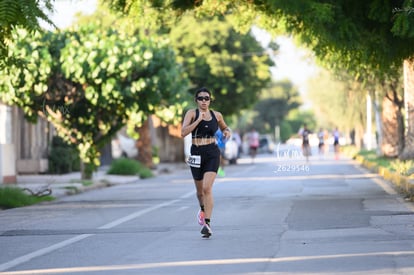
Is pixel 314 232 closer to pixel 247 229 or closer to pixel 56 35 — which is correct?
pixel 247 229

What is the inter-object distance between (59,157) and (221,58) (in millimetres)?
14592

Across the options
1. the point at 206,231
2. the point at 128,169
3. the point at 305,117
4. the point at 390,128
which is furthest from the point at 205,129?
the point at 305,117

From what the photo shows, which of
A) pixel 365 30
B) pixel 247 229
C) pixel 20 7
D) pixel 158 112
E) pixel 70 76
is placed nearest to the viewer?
pixel 20 7

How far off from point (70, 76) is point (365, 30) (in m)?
12.1

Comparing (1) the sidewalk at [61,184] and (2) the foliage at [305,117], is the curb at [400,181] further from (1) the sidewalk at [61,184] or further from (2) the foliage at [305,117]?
(2) the foliage at [305,117]

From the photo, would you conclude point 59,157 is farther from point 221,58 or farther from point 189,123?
point 189,123

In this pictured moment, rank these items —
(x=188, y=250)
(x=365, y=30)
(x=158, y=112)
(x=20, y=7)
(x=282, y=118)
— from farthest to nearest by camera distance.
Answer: (x=282, y=118) < (x=158, y=112) < (x=365, y=30) < (x=20, y=7) < (x=188, y=250)

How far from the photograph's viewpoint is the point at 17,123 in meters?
36.0

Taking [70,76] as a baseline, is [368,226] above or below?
below

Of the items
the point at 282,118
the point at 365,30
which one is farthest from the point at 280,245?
the point at 282,118

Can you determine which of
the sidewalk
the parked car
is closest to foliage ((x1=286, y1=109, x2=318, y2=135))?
the parked car

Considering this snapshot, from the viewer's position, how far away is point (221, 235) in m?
12.9

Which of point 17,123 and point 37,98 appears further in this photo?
point 17,123

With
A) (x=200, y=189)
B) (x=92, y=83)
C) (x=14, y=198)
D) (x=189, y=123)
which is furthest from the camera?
(x=92, y=83)
